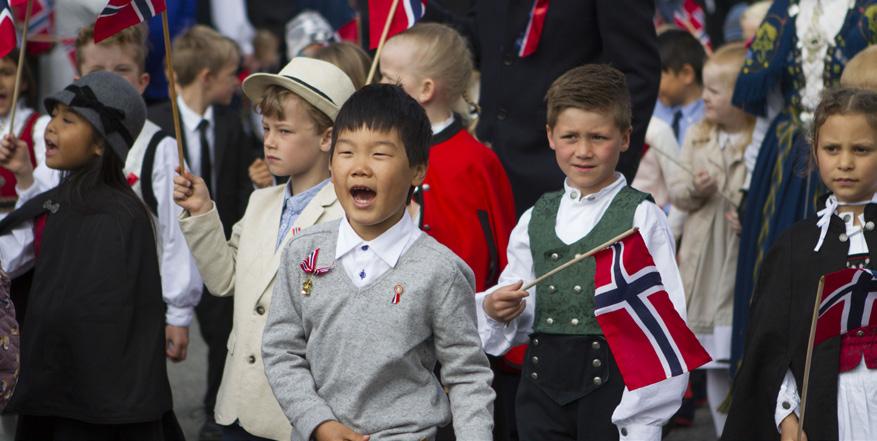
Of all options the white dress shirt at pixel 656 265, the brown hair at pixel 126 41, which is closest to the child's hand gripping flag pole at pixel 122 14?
the white dress shirt at pixel 656 265

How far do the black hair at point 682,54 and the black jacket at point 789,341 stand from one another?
4.32 metres

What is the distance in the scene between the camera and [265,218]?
4941 mm

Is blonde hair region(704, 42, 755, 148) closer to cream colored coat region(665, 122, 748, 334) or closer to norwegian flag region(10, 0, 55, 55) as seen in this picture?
cream colored coat region(665, 122, 748, 334)

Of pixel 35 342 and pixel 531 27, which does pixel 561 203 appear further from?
pixel 35 342

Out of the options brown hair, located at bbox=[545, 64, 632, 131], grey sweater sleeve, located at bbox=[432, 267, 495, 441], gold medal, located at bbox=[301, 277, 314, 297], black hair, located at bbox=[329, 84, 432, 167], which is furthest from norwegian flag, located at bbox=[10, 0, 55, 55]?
grey sweater sleeve, located at bbox=[432, 267, 495, 441]

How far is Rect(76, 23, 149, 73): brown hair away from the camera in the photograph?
6715 mm

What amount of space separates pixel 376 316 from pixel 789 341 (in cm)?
154

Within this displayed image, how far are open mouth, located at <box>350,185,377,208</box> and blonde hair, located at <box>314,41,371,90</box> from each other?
1.95 m

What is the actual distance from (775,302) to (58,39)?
6693mm

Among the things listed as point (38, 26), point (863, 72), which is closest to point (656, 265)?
point (863, 72)

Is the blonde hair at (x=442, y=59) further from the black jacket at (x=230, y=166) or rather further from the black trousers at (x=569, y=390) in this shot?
the black jacket at (x=230, y=166)

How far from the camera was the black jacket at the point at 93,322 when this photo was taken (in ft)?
16.7

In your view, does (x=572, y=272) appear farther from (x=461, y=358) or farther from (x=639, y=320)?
(x=461, y=358)

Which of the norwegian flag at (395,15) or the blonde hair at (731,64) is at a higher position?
the norwegian flag at (395,15)
